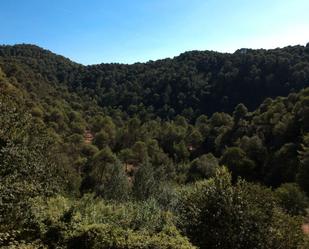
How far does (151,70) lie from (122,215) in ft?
542

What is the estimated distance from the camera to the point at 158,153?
9781 centimetres

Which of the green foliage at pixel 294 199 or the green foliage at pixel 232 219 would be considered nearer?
the green foliage at pixel 232 219

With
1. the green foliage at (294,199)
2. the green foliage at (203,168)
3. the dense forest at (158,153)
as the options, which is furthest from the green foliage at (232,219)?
the green foliage at (203,168)

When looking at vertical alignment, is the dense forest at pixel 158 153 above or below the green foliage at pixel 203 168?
above

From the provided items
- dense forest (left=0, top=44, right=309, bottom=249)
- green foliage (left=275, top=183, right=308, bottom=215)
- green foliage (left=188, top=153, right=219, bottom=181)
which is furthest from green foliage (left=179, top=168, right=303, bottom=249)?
green foliage (left=188, top=153, right=219, bottom=181)

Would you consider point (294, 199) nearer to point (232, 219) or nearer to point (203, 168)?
point (232, 219)

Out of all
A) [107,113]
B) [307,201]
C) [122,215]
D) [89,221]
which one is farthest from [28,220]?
[107,113]

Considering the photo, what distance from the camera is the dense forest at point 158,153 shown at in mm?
19562

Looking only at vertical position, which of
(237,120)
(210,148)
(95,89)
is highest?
(95,89)

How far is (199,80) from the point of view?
509ft

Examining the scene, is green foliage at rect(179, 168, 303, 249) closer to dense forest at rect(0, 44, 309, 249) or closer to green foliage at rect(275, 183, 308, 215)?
dense forest at rect(0, 44, 309, 249)

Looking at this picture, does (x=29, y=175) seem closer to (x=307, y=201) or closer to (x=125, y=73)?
(x=307, y=201)

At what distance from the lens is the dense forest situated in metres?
19.6

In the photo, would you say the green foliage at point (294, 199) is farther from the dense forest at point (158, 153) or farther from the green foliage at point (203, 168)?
the green foliage at point (203, 168)
